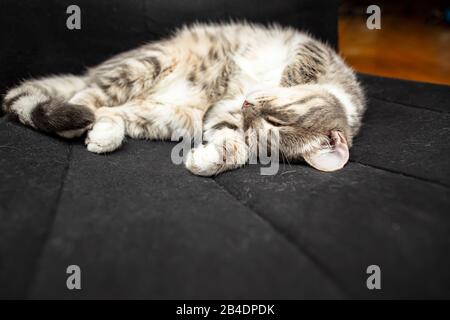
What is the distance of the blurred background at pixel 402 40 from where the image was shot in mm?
2759

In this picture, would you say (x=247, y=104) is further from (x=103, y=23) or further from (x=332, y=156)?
(x=103, y=23)

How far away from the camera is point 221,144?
4.50 feet

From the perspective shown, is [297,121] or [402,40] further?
[402,40]

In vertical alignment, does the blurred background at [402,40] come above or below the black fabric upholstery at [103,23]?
above

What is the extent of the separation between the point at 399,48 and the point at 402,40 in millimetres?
351

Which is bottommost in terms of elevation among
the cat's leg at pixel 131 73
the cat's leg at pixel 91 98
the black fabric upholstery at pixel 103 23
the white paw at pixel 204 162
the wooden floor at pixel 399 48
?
the white paw at pixel 204 162

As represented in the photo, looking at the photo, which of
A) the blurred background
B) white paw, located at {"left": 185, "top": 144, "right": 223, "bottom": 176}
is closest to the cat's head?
white paw, located at {"left": 185, "top": 144, "right": 223, "bottom": 176}

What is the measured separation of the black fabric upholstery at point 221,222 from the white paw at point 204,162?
30 millimetres

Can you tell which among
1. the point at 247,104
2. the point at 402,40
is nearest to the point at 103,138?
the point at 247,104

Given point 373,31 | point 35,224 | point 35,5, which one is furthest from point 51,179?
point 373,31

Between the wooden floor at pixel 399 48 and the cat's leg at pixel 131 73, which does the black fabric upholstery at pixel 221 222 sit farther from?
the wooden floor at pixel 399 48

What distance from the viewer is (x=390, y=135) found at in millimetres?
1396

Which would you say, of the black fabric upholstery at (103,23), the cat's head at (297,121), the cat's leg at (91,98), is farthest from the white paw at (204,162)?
the black fabric upholstery at (103,23)

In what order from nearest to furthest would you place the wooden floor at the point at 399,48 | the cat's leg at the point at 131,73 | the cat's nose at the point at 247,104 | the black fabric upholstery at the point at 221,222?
the black fabric upholstery at the point at 221,222 → the cat's nose at the point at 247,104 → the cat's leg at the point at 131,73 → the wooden floor at the point at 399,48
